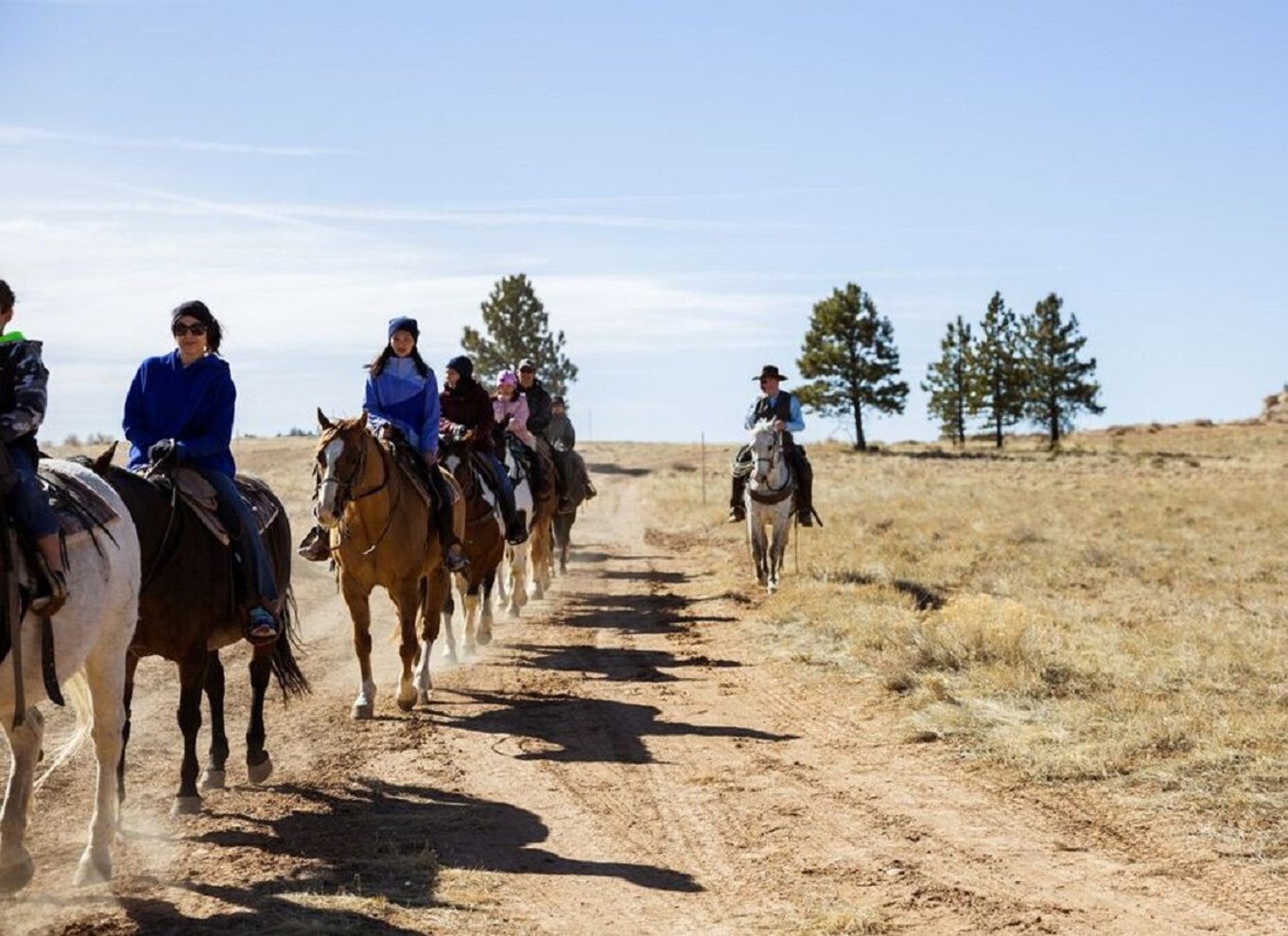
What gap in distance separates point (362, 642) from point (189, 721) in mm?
3155

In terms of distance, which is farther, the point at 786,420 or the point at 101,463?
the point at 786,420

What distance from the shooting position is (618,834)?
7.88 metres

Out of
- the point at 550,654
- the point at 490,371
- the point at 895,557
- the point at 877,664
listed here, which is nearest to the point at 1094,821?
the point at 877,664

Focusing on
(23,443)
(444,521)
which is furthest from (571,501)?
(23,443)

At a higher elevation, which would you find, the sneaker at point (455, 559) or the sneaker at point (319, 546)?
the sneaker at point (319, 546)

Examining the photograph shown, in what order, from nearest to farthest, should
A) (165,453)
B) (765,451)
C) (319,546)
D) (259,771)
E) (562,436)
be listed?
(165,453)
(259,771)
(319,546)
(765,451)
(562,436)

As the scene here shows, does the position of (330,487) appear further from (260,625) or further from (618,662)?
(618,662)

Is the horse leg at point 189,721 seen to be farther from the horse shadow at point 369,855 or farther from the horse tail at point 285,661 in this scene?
the horse tail at point 285,661

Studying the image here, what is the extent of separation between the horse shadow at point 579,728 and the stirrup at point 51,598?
14.3ft

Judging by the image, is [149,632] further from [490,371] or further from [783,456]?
[490,371]

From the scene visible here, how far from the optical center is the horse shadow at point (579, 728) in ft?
33.1

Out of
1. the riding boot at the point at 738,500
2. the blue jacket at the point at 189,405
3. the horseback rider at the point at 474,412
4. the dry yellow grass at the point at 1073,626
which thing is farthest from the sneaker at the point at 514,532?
the blue jacket at the point at 189,405

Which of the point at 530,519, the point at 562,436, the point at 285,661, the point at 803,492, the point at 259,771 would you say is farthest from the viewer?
the point at 562,436

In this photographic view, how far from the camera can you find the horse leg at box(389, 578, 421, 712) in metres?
11.7
